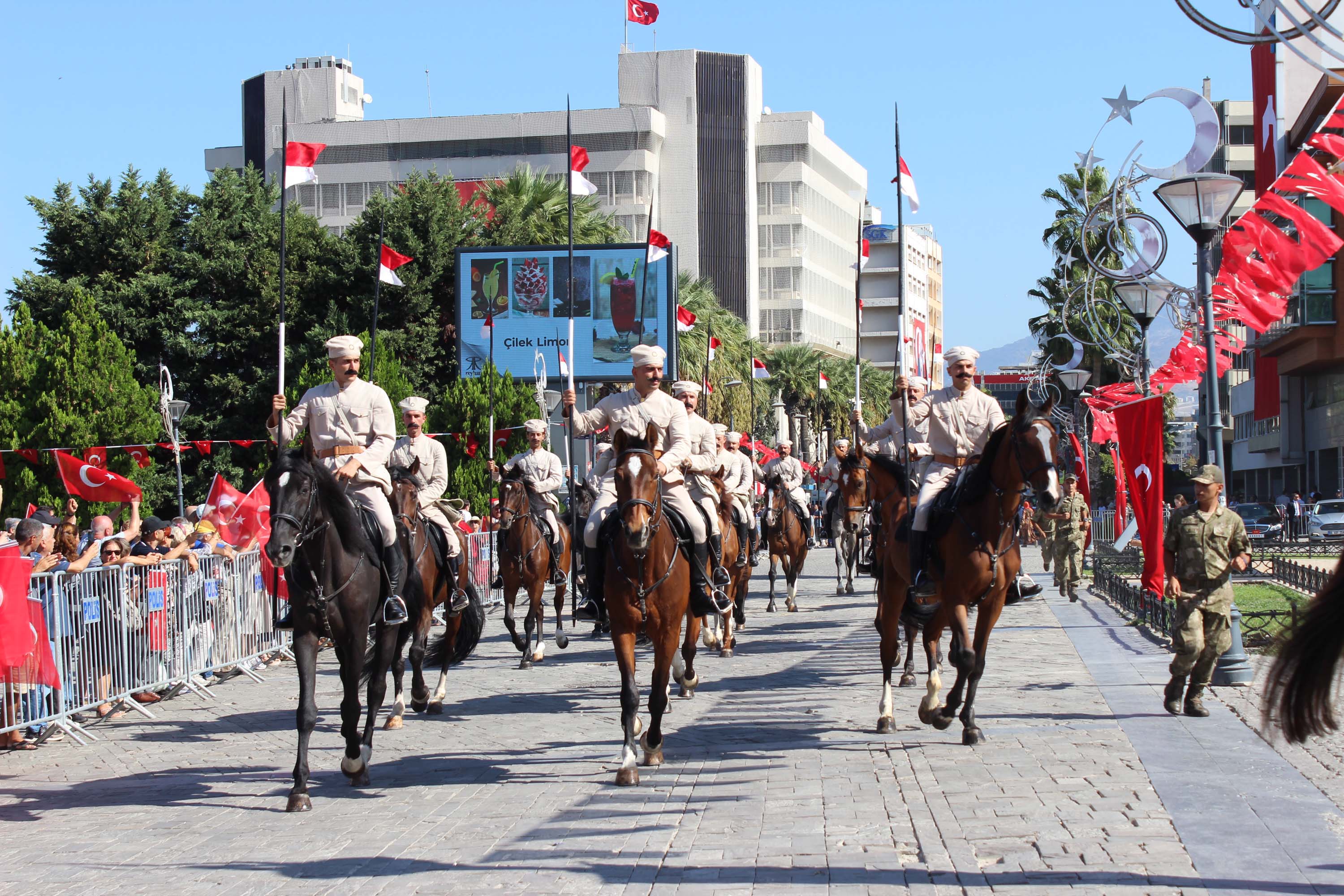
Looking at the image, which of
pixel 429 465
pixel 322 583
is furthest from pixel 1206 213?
pixel 322 583

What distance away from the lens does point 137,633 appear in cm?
1302

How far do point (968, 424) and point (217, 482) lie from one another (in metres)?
9.52

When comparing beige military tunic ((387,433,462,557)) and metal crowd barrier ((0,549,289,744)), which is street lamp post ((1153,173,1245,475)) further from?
metal crowd barrier ((0,549,289,744))

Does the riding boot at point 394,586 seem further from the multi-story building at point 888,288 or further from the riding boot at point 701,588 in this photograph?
the multi-story building at point 888,288

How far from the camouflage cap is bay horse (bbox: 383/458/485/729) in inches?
235

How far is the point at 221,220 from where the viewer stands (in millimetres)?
48562

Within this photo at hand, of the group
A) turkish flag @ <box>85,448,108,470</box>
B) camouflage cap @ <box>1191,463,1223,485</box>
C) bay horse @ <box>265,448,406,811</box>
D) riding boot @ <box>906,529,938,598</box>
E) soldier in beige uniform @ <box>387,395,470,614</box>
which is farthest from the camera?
turkish flag @ <box>85,448,108,470</box>

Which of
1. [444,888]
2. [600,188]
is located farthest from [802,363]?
[444,888]

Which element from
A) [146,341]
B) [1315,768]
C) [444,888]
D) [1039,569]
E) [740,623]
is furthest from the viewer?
[146,341]

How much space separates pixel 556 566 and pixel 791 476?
7.87 metres

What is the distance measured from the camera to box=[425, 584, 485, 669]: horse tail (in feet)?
41.1

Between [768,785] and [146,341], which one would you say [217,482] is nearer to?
[768,785]

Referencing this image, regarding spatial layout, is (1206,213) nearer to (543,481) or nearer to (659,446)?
(659,446)

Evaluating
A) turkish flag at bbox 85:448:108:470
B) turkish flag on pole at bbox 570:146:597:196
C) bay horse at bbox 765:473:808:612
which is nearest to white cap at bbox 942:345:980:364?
bay horse at bbox 765:473:808:612
